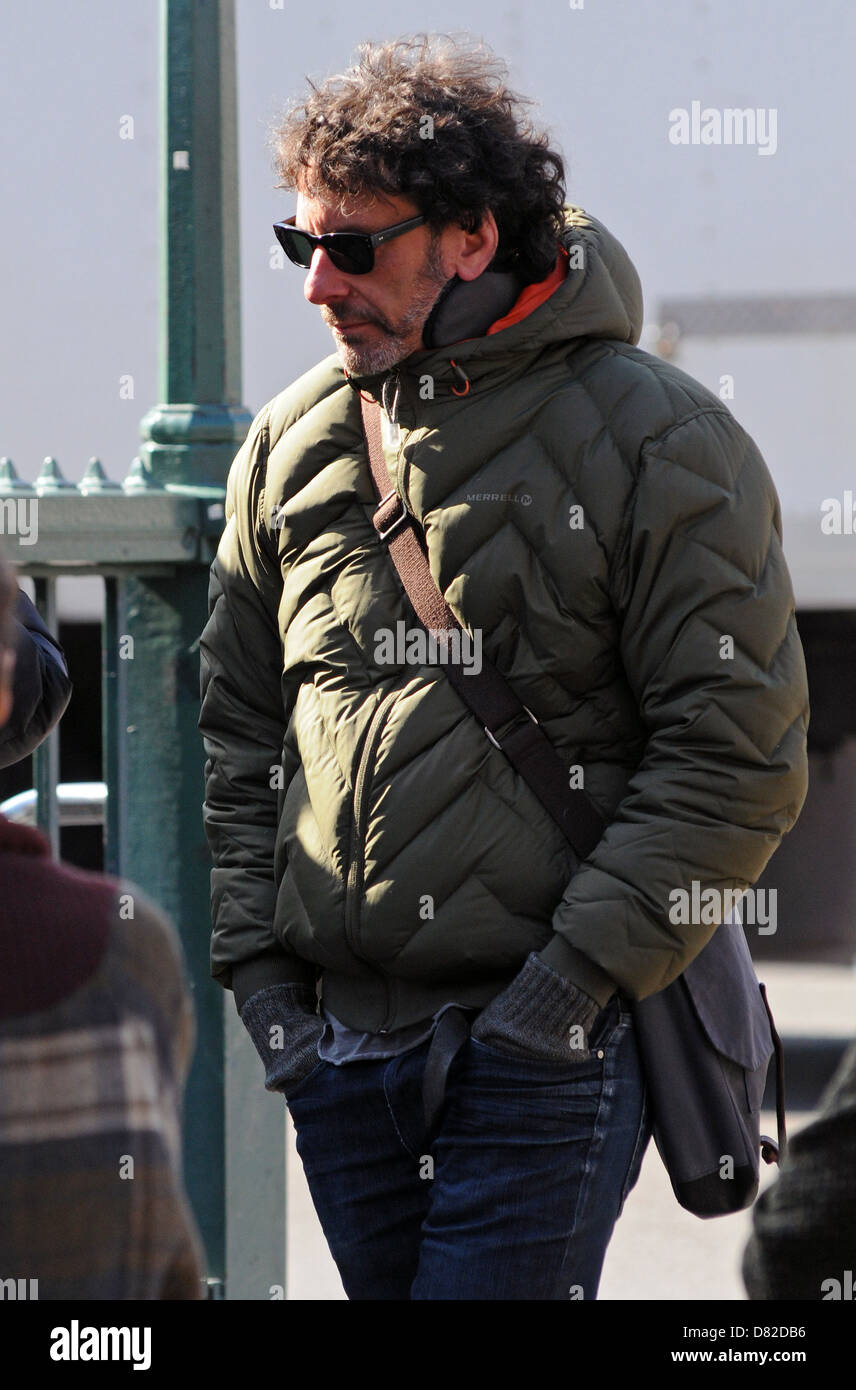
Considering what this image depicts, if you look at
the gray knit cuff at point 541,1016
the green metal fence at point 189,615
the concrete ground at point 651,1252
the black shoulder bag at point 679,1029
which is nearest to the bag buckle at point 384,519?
the black shoulder bag at point 679,1029

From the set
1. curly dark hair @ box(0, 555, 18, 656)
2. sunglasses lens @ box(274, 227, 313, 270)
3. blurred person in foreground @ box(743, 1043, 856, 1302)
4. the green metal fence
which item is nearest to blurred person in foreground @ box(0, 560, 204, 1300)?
curly dark hair @ box(0, 555, 18, 656)

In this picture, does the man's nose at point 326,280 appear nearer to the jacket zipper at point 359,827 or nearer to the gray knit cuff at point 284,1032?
the jacket zipper at point 359,827

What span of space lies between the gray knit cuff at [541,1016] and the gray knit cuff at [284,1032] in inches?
11.6

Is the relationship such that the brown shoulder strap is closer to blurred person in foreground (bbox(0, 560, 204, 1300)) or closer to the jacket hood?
the jacket hood

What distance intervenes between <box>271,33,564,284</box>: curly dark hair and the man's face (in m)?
0.02

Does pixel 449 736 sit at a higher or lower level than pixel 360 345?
lower

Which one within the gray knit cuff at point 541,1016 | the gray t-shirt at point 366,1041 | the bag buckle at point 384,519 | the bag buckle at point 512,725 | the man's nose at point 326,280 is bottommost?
the gray t-shirt at point 366,1041

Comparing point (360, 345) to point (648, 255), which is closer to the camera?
point (360, 345)

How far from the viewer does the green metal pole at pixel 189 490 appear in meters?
3.44

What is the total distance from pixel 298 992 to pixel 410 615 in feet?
1.84

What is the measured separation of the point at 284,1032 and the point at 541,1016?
41 centimetres
